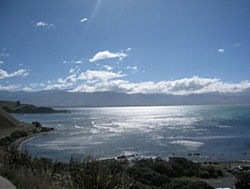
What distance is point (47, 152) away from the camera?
48000mm

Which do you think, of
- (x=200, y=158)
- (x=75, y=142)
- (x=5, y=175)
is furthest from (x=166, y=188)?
(x=75, y=142)

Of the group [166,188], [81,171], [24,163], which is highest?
[81,171]

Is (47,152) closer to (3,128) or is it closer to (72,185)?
(3,128)

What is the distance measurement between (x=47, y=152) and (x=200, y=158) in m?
26.8

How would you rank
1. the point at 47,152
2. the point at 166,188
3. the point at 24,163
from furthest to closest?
the point at 47,152
the point at 166,188
the point at 24,163

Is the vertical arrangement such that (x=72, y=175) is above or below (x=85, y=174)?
below

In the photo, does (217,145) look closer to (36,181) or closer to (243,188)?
(243,188)

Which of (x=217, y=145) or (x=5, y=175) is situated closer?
(x=5, y=175)

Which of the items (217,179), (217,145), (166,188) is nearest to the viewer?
(166,188)

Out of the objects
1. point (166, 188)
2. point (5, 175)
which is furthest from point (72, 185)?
point (166, 188)

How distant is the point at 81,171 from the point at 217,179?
84.2ft

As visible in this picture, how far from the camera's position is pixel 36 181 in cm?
716

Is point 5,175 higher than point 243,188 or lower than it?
higher

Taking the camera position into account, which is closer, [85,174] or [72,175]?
[85,174]
